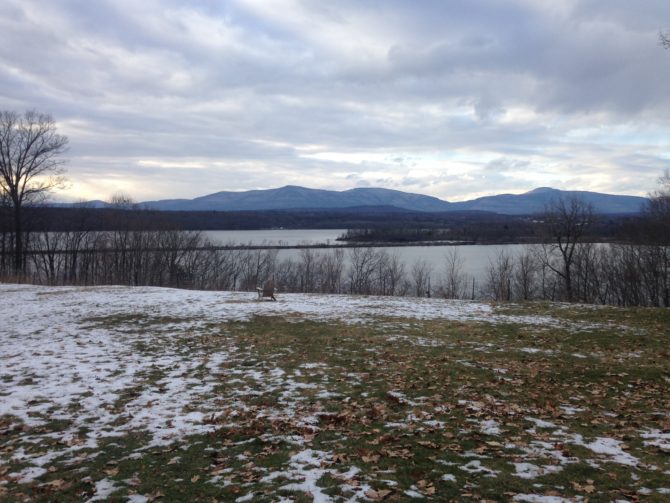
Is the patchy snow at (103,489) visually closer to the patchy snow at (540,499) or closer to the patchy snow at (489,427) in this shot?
the patchy snow at (540,499)

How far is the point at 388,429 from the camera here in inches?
269

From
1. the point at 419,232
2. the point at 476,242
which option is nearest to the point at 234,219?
the point at 419,232

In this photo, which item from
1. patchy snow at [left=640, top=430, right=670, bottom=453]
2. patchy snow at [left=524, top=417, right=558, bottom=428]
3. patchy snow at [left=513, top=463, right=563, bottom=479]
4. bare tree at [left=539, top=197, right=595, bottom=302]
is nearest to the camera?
patchy snow at [left=513, top=463, right=563, bottom=479]

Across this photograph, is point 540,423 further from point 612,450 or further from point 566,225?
point 566,225

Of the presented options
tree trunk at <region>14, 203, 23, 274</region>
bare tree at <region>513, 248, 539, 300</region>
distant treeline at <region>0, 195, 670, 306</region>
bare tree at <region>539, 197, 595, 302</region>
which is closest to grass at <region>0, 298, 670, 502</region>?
distant treeline at <region>0, 195, 670, 306</region>

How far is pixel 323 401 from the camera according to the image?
818 cm

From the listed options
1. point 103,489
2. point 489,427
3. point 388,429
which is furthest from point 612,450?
point 103,489

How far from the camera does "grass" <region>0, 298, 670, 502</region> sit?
203 inches

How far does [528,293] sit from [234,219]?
363 feet

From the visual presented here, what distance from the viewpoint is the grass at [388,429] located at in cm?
516

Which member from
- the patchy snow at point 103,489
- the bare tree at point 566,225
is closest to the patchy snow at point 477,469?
the patchy snow at point 103,489

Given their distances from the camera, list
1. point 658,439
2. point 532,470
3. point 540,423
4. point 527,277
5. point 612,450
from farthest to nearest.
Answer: point 527,277
point 540,423
point 658,439
point 612,450
point 532,470

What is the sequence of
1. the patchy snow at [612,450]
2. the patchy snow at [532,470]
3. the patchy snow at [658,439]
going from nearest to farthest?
the patchy snow at [532,470] < the patchy snow at [612,450] < the patchy snow at [658,439]

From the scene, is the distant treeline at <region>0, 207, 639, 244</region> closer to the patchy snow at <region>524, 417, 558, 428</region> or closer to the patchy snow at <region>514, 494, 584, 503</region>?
the patchy snow at <region>524, 417, 558, 428</region>
